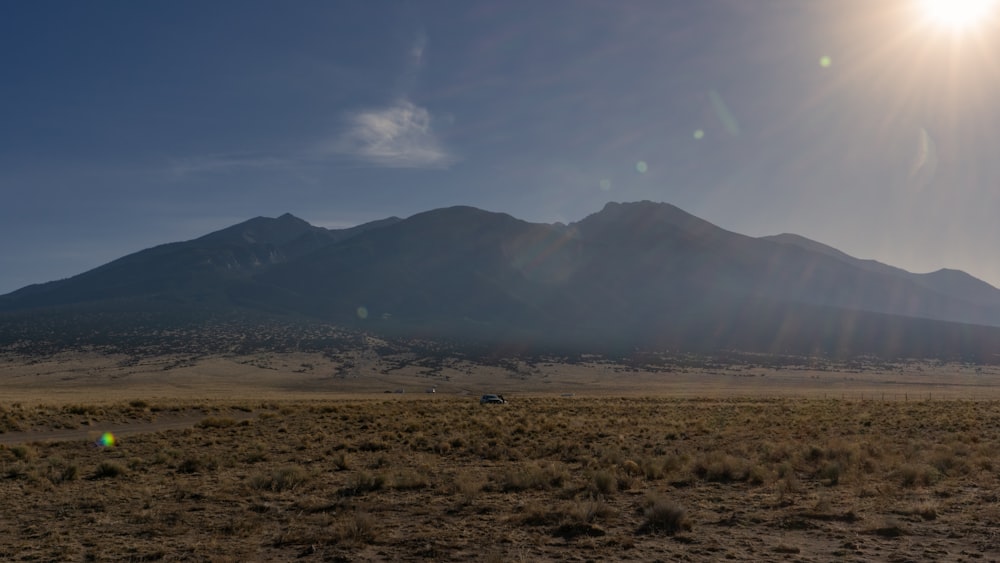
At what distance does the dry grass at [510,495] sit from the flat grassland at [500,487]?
0.06 m

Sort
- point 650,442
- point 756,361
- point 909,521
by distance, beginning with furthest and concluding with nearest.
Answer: point 756,361 < point 650,442 < point 909,521

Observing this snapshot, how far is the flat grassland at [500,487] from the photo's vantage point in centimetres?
990

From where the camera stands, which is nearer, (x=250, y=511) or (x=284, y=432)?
(x=250, y=511)

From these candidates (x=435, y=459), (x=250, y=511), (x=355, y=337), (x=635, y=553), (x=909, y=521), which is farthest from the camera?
(x=355, y=337)

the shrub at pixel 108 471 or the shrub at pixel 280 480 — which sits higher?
the shrub at pixel 280 480

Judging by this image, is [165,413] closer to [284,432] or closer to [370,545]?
[284,432]

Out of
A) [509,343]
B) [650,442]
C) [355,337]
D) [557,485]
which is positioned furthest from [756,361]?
[557,485]

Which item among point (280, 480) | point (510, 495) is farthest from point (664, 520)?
point (280, 480)

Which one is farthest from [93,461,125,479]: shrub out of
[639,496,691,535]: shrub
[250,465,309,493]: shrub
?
[639,496,691,535]: shrub

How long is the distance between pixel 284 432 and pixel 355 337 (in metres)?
114

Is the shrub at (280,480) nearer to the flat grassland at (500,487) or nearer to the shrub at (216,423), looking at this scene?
the flat grassland at (500,487)

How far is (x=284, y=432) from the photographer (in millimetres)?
26578

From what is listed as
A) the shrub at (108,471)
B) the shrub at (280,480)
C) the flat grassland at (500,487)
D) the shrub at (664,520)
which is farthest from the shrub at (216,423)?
the shrub at (664,520)

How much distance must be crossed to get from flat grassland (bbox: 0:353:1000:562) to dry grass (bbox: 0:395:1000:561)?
0.06 metres
